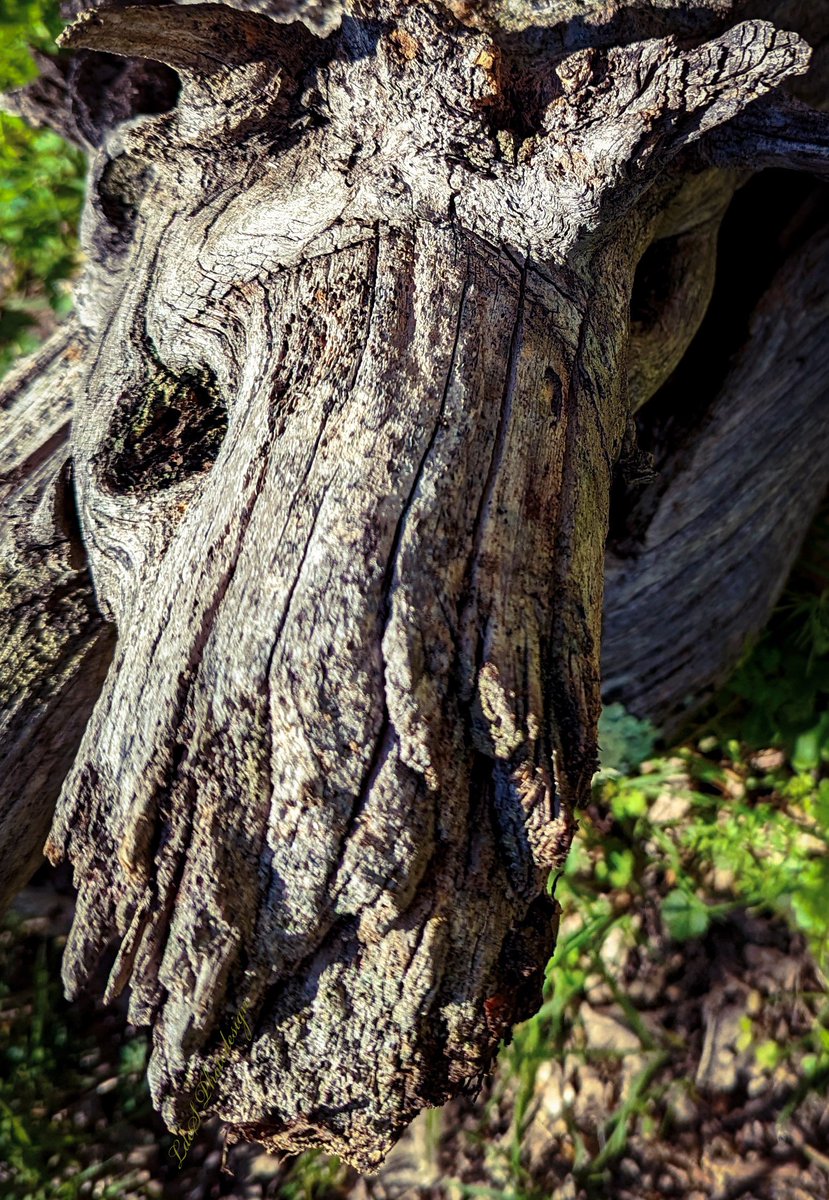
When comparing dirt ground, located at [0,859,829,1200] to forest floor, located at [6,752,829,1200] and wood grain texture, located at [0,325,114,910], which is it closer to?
forest floor, located at [6,752,829,1200]

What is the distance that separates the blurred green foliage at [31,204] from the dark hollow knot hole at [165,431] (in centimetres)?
138

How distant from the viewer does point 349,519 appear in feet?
4.37

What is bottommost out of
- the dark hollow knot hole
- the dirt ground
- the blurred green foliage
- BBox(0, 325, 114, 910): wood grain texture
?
the dirt ground

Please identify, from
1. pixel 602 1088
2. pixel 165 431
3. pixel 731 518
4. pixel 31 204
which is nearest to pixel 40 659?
pixel 165 431

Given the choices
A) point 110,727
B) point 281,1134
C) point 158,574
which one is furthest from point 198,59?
point 281,1134

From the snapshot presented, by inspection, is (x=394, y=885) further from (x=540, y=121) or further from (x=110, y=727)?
(x=540, y=121)

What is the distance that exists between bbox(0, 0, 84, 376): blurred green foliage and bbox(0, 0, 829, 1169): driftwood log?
0.74 m

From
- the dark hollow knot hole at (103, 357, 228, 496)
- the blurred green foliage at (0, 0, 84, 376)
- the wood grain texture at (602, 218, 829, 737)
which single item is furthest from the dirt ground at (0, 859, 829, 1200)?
the blurred green foliage at (0, 0, 84, 376)

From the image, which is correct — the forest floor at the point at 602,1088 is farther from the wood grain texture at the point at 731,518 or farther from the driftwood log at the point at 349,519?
the driftwood log at the point at 349,519

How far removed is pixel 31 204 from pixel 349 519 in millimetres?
3167

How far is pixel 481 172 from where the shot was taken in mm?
1652

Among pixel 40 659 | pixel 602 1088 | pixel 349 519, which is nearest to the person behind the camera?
pixel 349 519

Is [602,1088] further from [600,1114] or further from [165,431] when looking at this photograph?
[165,431]

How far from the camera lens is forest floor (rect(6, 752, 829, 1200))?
2.81 m
